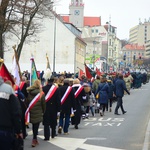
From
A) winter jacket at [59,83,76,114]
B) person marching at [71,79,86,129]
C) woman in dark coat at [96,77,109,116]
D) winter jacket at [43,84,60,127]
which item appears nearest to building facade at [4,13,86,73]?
woman in dark coat at [96,77,109,116]

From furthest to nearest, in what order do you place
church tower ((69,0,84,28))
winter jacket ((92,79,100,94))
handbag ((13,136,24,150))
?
1. church tower ((69,0,84,28))
2. winter jacket ((92,79,100,94))
3. handbag ((13,136,24,150))

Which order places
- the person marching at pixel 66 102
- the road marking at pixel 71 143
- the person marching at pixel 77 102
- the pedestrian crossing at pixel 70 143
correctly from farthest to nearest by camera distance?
the person marching at pixel 77 102, the person marching at pixel 66 102, the road marking at pixel 71 143, the pedestrian crossing at pixel 70 143

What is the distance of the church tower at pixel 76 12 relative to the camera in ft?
530

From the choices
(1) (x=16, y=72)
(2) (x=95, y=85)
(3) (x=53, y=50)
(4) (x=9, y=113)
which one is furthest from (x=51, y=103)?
(3) (x=53, y=50)

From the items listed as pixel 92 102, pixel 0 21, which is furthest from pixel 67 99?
pixel 0 21

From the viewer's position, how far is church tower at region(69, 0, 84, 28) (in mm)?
161625

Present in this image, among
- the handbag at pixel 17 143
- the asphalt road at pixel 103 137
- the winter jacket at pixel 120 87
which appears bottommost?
the asphalt road at pixel 103 137

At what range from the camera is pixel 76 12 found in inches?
6422

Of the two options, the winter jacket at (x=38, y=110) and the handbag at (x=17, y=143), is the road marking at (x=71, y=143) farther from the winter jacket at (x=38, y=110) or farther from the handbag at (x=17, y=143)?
the handbag at (x=17, y=143)

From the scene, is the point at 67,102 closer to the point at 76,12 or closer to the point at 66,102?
the point at 66,102

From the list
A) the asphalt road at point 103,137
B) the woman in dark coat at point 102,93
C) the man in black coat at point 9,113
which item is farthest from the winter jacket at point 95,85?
the man in black coat at point 9,113

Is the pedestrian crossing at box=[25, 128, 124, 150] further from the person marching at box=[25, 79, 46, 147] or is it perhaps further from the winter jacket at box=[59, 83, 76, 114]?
the winter jacket at box=[59, 83, 76, 114]

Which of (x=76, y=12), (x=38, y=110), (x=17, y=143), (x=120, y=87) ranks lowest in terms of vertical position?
(x=17, y=143)

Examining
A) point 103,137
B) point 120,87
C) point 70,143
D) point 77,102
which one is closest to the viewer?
point 70,143
